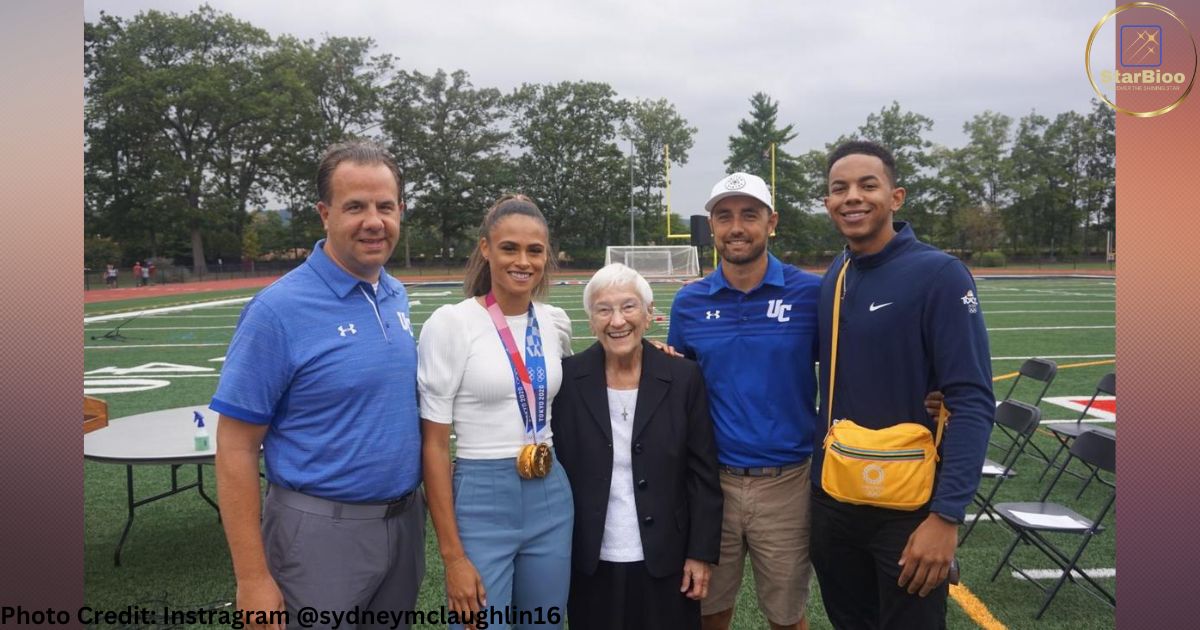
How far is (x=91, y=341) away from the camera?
1488 centimetres

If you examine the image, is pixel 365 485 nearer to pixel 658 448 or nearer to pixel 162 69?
pixel 658 448

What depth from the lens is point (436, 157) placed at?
52.7 m

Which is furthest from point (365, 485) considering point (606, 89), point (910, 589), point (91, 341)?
point (606, 89)

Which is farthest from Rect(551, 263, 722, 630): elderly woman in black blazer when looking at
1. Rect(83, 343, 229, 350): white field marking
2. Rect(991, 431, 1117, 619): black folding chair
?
Rect(83, 343, 229, 350): white field marking

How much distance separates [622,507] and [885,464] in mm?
903

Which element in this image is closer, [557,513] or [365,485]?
[365,485]

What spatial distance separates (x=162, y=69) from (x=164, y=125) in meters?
3.35

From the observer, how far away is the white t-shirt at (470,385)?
2250 mm

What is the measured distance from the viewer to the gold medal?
226 centimetres

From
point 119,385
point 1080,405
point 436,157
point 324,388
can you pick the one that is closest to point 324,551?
point 324,388

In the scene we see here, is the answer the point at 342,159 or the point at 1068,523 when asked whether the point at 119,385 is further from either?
the point at 1068,523

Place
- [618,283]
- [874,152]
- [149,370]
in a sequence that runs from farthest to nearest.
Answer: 1. [149,370]
2. [874,152]
3. [618,283]

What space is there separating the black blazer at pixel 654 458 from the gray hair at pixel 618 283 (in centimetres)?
19

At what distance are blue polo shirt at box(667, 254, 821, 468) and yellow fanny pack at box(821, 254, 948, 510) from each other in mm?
291
